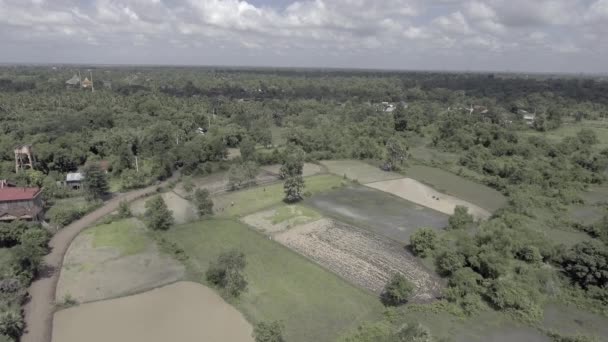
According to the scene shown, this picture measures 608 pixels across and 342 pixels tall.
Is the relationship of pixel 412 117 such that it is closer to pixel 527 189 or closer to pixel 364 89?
pixel 527 189

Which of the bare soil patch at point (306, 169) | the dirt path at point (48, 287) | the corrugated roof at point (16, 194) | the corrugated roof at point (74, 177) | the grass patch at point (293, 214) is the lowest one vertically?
the dirt path at point (48, 287)

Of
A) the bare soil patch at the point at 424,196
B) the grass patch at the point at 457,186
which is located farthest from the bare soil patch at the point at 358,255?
the grass patch at the point at 457,186

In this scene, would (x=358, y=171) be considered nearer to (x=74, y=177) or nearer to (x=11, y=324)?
(x=74, y=177)

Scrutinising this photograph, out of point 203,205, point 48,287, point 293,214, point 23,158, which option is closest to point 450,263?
point 293,214

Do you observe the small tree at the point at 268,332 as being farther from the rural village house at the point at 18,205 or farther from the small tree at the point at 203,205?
the rural village house at the point at 18,205

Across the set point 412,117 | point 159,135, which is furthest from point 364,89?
point 159,135

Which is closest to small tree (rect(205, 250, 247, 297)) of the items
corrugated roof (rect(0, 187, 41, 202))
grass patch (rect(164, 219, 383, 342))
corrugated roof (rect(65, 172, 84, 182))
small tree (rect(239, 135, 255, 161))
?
grass patch (rect(164, 219, 383, 342))

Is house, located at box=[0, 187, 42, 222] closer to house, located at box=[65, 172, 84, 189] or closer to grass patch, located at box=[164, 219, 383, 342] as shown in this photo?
house, located at box=[65, 172, 84, 189]
